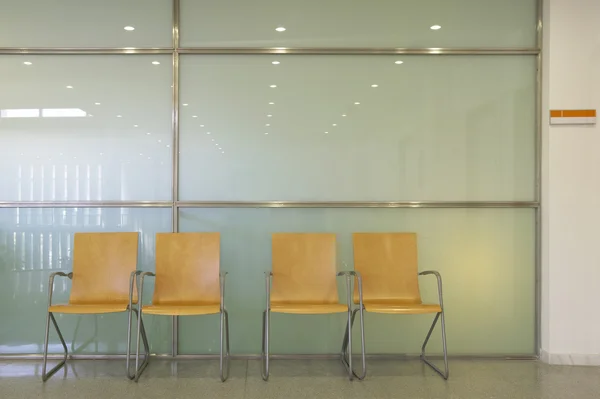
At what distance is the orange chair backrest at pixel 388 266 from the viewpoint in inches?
146

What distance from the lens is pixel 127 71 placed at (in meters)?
3.91

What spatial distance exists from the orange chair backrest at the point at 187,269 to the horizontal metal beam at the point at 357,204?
270mm

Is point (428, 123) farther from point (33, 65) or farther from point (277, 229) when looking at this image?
point (33, 65)

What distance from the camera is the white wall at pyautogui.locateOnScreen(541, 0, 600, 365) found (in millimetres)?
3791

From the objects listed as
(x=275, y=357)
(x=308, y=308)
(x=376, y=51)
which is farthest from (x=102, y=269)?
(x=376, y=51)

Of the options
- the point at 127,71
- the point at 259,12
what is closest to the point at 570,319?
the point at 259,12

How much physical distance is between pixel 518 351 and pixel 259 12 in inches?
136

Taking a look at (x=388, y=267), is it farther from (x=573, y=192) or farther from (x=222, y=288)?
(x=573, y=192)

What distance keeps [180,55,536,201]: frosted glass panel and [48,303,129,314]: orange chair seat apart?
1.01 metres

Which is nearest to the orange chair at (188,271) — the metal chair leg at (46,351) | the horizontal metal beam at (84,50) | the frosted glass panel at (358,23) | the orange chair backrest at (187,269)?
the orange chair backrest at (187,269)

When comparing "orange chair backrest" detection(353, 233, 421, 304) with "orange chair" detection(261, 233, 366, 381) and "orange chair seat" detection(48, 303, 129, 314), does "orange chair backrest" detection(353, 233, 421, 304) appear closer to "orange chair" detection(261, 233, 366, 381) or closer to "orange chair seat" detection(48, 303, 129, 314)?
"orange chair" detection(261, 233, 366, 381)

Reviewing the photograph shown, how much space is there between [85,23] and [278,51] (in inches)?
61.1

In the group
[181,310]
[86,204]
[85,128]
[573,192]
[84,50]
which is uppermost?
[84,50]

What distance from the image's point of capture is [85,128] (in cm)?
389
